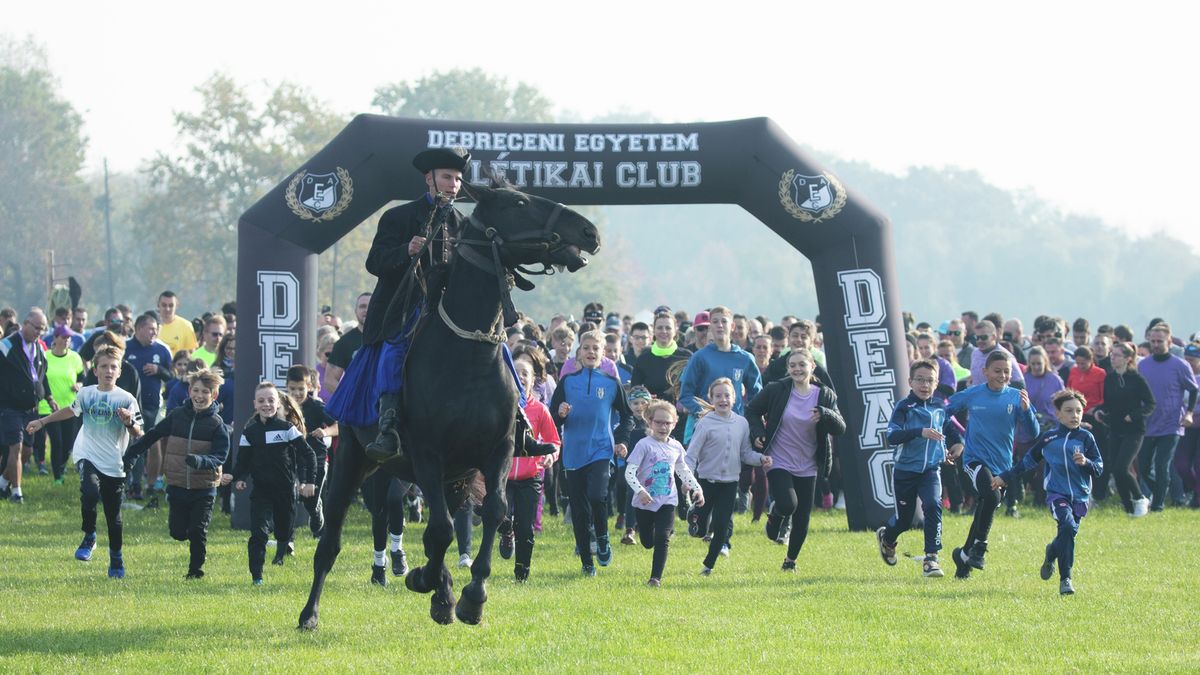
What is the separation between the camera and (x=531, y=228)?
8891mm

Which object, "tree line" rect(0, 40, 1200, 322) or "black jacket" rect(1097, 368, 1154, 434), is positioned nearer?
"black jacket" rect(1097, 368, 1154, 434)

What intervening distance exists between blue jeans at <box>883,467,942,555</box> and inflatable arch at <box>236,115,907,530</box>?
3.41 metres

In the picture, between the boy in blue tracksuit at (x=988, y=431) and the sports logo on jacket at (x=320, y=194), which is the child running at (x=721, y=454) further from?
the sports logo on jacket at (x=320, y=194)

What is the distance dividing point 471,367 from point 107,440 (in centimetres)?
475

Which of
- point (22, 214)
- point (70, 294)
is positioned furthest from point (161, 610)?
point (22, 214)

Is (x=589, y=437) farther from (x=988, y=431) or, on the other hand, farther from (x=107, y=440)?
(x=107, y=440)

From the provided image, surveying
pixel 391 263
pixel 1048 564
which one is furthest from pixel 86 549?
pixel 1048 564

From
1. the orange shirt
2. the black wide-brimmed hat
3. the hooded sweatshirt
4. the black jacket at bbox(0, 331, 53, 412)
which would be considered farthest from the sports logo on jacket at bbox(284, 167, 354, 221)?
the orange shirt

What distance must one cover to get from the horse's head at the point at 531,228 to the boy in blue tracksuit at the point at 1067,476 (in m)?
4.74

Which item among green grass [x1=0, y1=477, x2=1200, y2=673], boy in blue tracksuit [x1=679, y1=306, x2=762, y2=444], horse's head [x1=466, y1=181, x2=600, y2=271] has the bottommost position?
green grass [x1=0, y1=477, x2=1200, y2=673]

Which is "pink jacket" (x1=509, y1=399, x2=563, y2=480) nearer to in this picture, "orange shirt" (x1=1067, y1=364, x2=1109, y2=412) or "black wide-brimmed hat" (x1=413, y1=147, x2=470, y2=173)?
"black wide-brimmed hat" (x1=413, y1=147, x2=470, y2=173)

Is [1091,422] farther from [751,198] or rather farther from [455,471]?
[455,471]

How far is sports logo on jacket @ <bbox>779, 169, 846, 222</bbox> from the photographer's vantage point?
16000 millimetres

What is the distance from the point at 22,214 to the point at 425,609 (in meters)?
63.0
